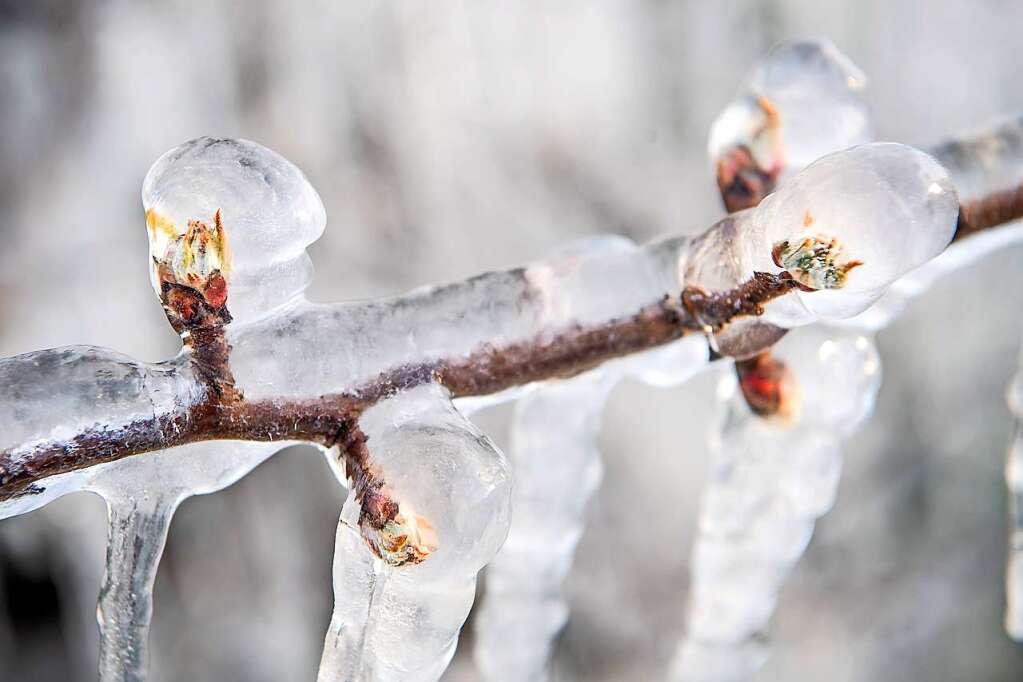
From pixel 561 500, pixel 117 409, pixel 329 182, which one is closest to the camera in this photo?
pixel 117 409

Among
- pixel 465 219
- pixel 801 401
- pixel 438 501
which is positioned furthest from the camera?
pixel 465 219

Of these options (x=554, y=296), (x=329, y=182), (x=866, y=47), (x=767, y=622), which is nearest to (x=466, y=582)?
(x=554, y=296)

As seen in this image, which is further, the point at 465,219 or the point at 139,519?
the point at 465,219

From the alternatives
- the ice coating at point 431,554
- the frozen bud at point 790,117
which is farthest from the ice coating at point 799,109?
the ice coating at point 431,554

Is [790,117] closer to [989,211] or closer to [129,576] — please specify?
[989,211]

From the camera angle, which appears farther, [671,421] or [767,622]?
[671,421]

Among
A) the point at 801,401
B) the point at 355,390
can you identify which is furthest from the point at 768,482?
the point at 355,390

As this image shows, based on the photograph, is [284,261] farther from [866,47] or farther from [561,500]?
[866,47]

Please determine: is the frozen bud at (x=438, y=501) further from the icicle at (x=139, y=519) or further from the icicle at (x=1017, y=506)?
the icicle at (x=1017, y=506)
